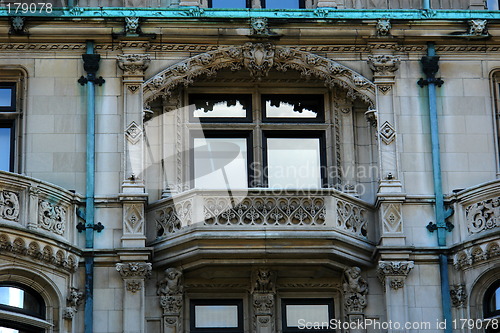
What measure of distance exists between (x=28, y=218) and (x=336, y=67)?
7.62 metres

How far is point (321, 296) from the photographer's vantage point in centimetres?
3234

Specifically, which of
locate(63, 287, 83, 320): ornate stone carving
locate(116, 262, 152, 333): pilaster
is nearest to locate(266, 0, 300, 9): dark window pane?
locate(116, 262, 152, 333): pilaster

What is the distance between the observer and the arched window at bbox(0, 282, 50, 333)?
30219 mm

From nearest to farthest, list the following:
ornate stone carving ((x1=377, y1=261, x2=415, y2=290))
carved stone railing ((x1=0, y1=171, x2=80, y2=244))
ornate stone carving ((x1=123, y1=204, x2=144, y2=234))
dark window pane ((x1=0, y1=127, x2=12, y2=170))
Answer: carved stone railing ((x1=0, y1=171, x2=80, y2=244)) → ornate stone carving ((x1=377, y1=261, x2=415, y2=290)) → ornate stone carving ((x1=123, y1=204, x2=144, y2=234)) → dark window pane ((x1=0, y1=127, x2=12, y2=170))

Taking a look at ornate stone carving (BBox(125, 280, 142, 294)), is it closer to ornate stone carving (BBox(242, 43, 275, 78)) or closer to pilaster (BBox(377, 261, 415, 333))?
pilaster (BBox(377, 261, 415, 333))

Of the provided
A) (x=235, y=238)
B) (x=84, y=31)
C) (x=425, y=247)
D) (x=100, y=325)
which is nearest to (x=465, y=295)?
(x=425, y=247)

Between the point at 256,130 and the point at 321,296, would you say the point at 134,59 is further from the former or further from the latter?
the point at 321,296

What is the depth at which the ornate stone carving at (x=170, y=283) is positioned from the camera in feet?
104

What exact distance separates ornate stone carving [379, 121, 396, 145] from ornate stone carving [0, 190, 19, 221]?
7.88 m

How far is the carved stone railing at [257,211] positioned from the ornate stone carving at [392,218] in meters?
0.59

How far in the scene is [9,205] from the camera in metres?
30.7

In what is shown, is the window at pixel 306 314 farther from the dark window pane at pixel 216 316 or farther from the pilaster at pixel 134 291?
the pilaster at pixel 134 291

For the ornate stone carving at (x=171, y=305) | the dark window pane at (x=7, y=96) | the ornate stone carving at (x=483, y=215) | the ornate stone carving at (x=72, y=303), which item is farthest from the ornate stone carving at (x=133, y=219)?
the ornate stone carving at (x=483, y=215)

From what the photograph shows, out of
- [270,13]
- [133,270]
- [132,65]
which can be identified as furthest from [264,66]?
[133,270]
